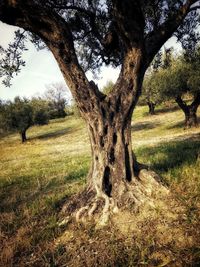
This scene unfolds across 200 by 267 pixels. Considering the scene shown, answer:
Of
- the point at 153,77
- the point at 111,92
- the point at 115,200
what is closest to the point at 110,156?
the point at 115,200

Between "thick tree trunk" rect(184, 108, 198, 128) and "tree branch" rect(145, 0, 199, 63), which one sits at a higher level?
"tree branch" rect(145, 0, 199, 63)

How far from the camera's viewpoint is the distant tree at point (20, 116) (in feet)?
152

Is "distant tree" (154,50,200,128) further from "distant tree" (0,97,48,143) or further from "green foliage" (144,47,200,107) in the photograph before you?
"distant tree" (0,97,48,143)

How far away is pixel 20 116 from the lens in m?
47.1

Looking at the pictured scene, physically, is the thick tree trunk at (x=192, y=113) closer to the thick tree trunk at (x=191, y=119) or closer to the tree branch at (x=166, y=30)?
the thick tree trunk at (x=191, y=119)

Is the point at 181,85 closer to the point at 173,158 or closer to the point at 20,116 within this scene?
Answer: the point at 173,158

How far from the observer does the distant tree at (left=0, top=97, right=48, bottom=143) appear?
152 feet

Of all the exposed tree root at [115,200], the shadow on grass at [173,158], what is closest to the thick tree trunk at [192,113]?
the shadow on grass at [173,158]

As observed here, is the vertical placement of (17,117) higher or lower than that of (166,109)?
higher

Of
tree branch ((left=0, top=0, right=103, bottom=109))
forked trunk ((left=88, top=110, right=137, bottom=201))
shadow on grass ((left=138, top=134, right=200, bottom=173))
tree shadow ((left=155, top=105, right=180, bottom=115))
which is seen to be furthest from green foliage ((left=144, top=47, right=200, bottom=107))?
tree branch ((left=0, top=0, right=103, bottom=109))

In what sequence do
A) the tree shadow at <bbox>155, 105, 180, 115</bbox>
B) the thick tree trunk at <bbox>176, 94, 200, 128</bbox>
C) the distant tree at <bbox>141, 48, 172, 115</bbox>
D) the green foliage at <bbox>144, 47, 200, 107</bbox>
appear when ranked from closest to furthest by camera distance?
the distant tree at <bbox>141, 48, 172, 115</bbox>, the green foliage at <bbox>144, 47, 200, 107</bbox>, the thick tree trunk at <bbox>176, 94, 200, 128</bbox>, the tree shadow at <bbox>155, 105, 180, 115</bbox>

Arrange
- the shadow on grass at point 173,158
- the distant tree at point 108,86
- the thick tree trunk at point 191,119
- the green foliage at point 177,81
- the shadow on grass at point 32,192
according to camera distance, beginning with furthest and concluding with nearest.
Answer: the distant tree at point 108,86
the thick tree trunk at point 191,119
the green foliage at point 177,81
the shadow on grass at point 173,158
the shadow on grass at point 32,192

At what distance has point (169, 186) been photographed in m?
7.16

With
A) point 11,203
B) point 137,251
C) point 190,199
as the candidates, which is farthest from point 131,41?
point 11,203
